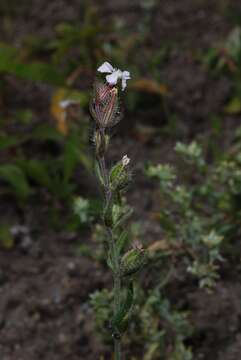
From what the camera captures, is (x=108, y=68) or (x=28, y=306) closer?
(x=108, y=68)

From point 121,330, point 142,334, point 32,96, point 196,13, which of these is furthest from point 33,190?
point 196,13

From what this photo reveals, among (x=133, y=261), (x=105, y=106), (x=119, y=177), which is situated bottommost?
(x=133, y=261)

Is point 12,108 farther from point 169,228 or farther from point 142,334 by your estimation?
point 142,334

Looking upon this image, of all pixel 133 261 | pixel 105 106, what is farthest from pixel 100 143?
pixel 133 261

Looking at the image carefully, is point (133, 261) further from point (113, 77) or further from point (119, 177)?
point (113, 77)

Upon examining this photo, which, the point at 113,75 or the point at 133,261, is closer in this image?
the point at 113,75

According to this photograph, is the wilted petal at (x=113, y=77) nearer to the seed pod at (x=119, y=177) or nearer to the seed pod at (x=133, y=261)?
the seed pod at (x=119, y=177)

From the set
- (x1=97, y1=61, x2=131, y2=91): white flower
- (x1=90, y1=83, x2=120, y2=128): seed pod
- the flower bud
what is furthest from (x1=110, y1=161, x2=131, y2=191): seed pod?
(x1=97, y1=61, x2=131, y2=91): white flower
